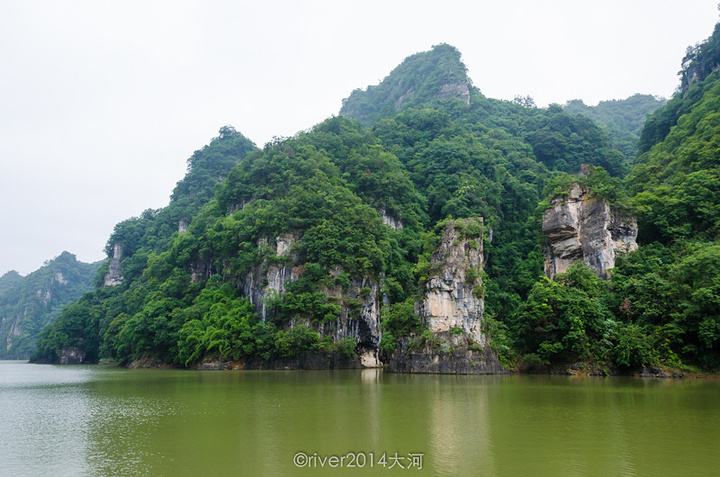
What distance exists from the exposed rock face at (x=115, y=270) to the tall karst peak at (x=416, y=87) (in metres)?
38.5

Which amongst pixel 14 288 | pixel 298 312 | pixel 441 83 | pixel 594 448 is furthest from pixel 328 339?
pixel 14 288

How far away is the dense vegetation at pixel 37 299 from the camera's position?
79125 mm

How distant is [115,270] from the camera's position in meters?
56.9

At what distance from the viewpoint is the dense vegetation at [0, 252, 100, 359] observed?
79125mm

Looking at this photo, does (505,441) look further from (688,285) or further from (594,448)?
(688,285)

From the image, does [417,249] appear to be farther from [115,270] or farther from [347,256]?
[115,270]

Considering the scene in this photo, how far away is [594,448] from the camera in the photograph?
8.48 meters

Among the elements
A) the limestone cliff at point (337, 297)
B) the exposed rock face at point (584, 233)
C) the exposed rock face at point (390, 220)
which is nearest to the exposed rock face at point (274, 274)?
the limestone cliff at point (337, 297)

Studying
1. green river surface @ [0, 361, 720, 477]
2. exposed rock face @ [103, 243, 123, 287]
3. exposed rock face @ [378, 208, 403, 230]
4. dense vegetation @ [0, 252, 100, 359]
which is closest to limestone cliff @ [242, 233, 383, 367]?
exposed rock face @ [378, 208, 403, 230]

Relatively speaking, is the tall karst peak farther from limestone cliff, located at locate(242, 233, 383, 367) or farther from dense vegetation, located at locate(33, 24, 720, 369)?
limestone cliff, located at locate(242, 233, 383, 367)

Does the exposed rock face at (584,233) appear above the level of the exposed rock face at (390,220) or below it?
below

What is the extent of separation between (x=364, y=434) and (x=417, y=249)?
29855mm

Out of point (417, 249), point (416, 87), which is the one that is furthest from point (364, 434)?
point (416, 87)

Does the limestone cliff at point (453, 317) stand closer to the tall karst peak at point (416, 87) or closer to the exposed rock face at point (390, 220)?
the exposed rock face at point (390, 220)
